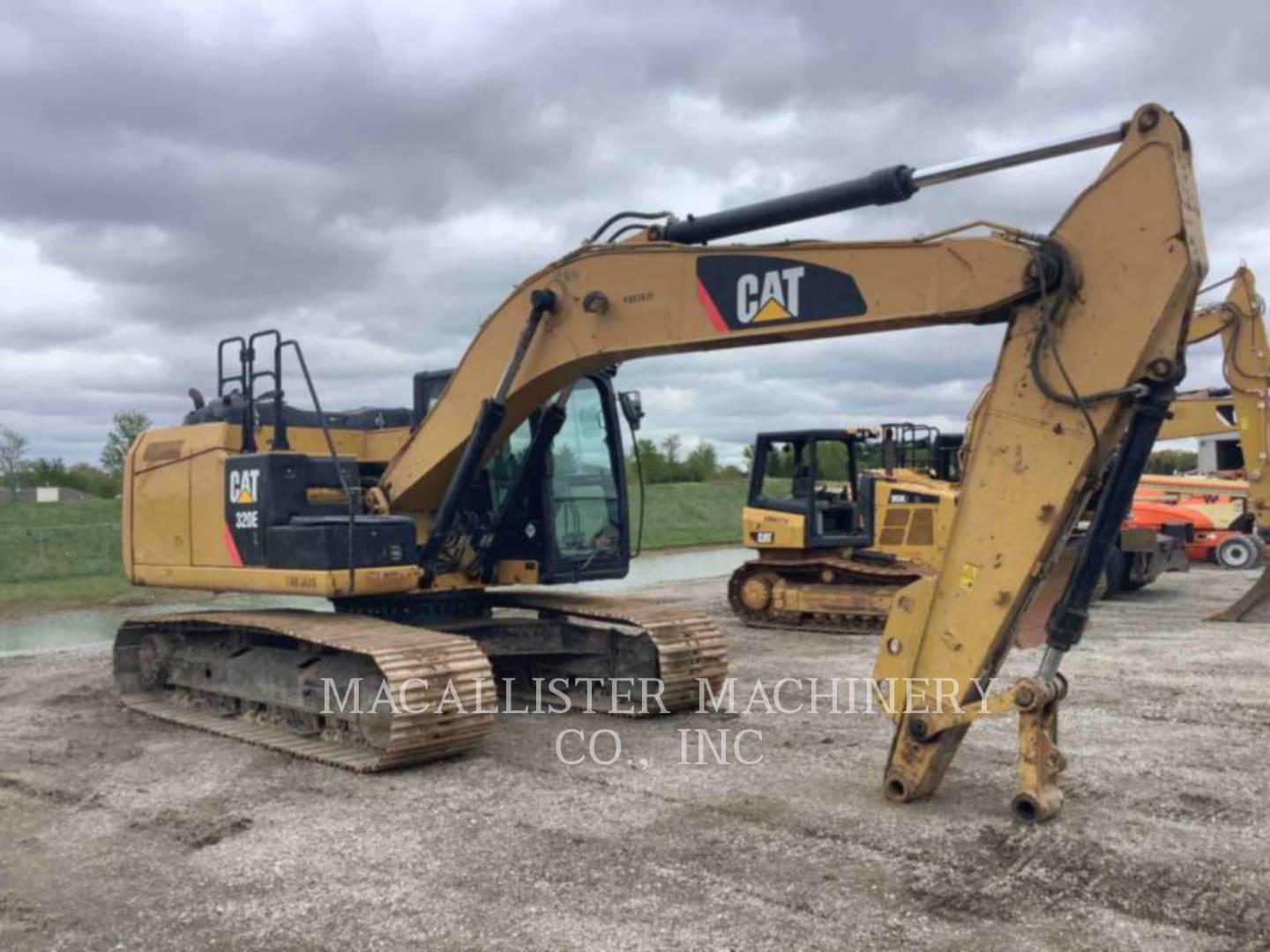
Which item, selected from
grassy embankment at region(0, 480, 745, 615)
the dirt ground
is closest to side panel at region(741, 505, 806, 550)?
grassy embankment at region(0, 480, 745, 615)

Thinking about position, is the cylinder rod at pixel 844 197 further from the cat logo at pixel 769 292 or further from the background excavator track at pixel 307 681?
the background excavator track at pixel 307 681

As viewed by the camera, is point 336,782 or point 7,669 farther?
point 7,669

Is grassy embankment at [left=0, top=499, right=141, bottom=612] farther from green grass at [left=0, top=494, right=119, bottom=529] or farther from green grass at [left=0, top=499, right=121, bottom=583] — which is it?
green grass at [left=0, top=494, right=119, bottom=529]

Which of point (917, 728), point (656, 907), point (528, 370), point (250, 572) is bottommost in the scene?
point (656, 907)

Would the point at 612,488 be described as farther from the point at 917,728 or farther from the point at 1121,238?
the point at 1121,238

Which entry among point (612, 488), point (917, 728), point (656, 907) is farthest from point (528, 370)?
point (656, 907)

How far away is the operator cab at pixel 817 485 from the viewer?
47.3 feet

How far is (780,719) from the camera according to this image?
8531 mm

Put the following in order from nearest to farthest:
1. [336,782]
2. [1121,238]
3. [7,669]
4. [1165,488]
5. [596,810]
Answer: [1121,238] < [596,810] < [336,782] < [7,669] < [1165,488]

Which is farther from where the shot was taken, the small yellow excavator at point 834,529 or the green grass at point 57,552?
the green grass at point 57,552

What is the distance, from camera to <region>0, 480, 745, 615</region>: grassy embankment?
18969 mm

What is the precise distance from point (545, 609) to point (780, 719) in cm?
213

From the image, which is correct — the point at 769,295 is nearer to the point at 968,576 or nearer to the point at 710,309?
the point at 710,309

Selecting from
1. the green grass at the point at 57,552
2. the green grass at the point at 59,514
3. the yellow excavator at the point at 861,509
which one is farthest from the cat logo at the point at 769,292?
the green grass at the point at 59,514
